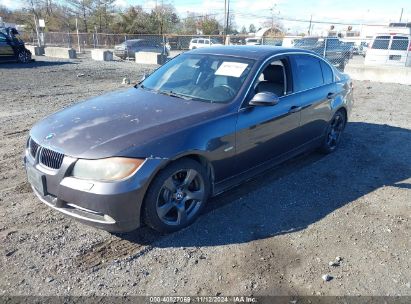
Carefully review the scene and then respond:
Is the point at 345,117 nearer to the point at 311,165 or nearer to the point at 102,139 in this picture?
the point at 311,165

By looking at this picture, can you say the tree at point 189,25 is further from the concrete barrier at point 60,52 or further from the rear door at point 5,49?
the rear door at point 5,49

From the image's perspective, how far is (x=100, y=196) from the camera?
2828 mm

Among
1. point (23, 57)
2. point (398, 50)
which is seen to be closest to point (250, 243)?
point (398, 50)

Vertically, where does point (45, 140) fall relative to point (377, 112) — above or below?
above

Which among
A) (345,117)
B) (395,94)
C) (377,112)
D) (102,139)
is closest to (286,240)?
(102,139)

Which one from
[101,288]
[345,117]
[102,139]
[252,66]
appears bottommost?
[101,288]

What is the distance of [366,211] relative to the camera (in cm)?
401

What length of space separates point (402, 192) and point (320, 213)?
1366mm

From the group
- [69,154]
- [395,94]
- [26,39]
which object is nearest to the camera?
[69,154]

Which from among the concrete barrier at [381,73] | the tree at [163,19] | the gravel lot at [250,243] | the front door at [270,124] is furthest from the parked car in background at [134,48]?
the tree at [163,19]

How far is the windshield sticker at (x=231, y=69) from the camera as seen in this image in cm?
401

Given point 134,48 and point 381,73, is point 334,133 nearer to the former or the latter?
point 381,73

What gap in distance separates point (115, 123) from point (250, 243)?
171 cm

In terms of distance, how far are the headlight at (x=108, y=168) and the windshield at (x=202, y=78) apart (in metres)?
1.33
